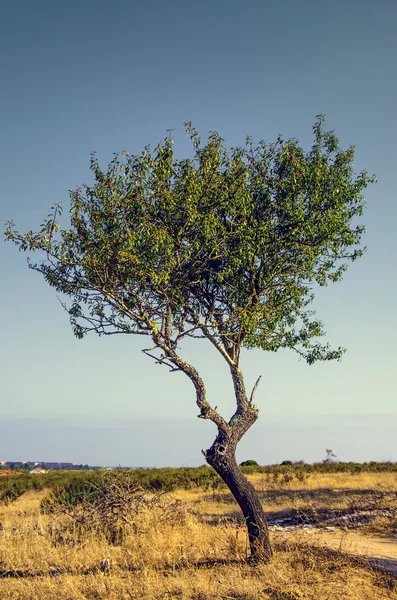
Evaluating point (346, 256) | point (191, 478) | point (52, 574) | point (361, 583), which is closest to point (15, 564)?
point (52, 574)

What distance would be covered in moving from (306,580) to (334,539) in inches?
238

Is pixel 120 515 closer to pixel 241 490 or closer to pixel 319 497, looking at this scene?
pixel 241 490

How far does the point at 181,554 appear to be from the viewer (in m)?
12.5

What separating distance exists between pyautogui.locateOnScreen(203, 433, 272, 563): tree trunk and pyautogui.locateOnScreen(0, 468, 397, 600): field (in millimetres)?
550

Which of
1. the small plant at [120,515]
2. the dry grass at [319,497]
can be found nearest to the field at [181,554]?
the small plant at [120,515]

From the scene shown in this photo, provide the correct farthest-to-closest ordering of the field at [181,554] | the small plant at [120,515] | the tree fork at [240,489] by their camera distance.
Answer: the small plant at [120,515] < the tree fork at [240,489] < the field at [181,554]

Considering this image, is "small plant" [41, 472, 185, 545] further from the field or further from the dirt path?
the dirt path

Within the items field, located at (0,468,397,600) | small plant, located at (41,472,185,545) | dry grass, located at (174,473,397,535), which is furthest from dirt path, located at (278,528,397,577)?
small plant, located at (41,472,185,545)

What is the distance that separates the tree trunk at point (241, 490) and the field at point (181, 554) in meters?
0.55

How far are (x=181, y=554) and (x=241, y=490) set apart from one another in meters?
2.08

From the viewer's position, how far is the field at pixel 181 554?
1009 centimetres

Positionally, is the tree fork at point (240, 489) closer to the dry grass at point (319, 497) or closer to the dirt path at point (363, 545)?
the dirt path at point (363, 545)

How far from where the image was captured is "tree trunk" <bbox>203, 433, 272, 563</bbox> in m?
12.2

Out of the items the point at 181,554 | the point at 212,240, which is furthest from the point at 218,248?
the point at 181,554
